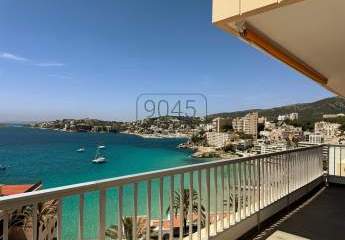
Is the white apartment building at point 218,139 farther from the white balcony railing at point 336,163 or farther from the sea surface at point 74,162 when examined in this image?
the white balcony railing at point 336,163

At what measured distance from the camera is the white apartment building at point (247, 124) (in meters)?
47.2

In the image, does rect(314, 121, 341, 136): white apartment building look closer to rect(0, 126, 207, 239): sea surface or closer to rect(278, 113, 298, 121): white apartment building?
rect(278, 113, 298, 121): white apartment building

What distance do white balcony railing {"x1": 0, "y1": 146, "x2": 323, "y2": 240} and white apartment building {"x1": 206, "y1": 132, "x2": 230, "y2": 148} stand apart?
159ft

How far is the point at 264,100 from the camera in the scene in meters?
48.0

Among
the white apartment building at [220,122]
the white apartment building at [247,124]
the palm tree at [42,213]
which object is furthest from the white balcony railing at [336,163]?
the white apartment building at [220,122]

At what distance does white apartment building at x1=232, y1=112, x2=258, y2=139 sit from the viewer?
47213mm

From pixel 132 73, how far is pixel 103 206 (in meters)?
56.2

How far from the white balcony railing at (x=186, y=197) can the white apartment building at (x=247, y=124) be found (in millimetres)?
42139

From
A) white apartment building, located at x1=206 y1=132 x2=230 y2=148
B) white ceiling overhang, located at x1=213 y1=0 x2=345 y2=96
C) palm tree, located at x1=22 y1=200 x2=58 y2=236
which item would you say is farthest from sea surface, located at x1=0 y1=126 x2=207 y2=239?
white ceiling overhang, located at x1=213 y1=0 x2=345 y2=96

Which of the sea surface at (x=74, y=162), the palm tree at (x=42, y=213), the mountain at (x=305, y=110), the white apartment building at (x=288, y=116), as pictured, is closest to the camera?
the palm tree at (x=42, y=213)

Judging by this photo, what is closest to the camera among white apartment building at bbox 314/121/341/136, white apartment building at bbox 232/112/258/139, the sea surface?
white apartment building at bbox 314/121/341/136

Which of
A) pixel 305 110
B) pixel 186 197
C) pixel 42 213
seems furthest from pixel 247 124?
pixel 42 213

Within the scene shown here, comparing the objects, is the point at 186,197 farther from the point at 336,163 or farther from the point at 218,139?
the point at 218,139

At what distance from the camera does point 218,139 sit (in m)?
55.5
